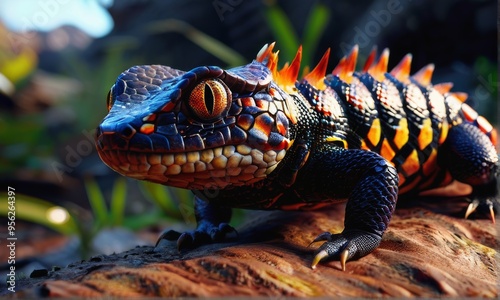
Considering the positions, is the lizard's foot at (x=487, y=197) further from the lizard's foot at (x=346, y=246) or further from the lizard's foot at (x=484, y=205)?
the lizard's foot at (x=346, y=246)

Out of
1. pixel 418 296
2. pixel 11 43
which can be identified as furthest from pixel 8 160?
pixel 418 296

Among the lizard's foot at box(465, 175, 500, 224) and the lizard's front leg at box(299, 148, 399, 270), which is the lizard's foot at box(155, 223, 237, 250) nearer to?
the lizard's front leg at box(299, 148, 399, 270)

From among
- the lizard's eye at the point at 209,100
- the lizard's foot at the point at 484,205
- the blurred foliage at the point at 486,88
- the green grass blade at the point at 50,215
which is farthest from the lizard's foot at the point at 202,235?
the blurred foliage at the point at 486,88

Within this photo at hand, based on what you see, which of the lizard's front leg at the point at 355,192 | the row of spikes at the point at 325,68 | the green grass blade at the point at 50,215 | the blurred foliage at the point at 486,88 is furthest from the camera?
the blurred foliage at the point at 486,88

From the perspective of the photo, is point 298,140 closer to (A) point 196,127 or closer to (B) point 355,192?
(B) point 355,192

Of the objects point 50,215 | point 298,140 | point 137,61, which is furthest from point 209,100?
point 137,61

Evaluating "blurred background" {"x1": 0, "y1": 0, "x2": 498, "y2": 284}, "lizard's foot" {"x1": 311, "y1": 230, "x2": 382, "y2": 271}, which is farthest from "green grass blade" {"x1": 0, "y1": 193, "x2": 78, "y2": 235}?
"lizard's foot" {"x1": 311, "y1": 230, "x2": 382, "y2": 271}
